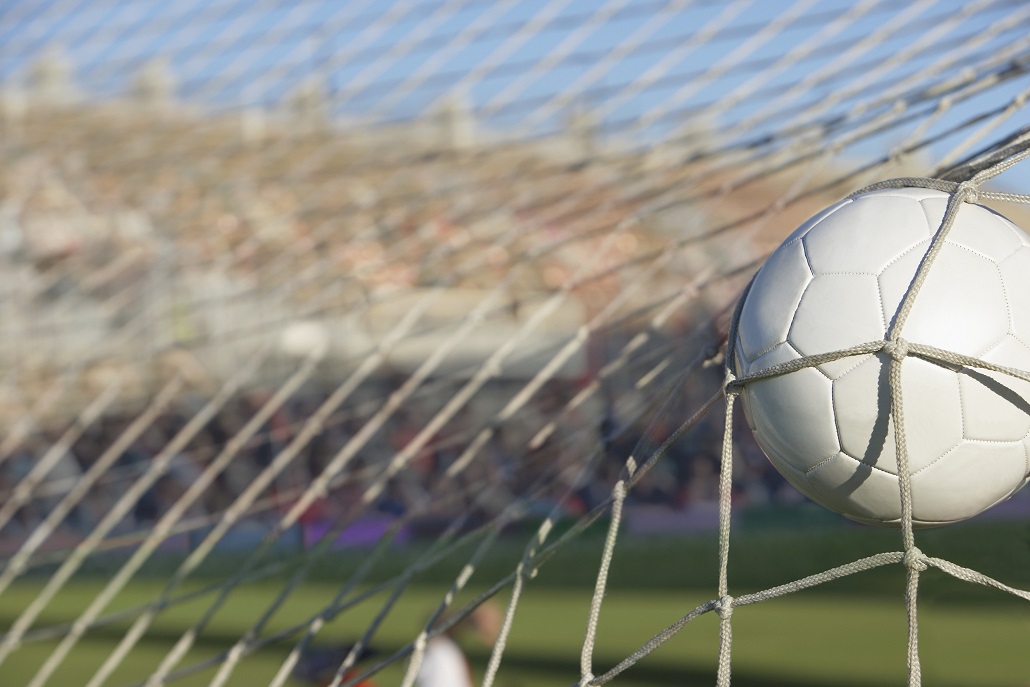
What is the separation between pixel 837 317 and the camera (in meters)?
1.90

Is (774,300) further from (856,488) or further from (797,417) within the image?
(856,488)

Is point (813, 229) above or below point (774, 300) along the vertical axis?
above

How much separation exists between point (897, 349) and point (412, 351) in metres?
7.97

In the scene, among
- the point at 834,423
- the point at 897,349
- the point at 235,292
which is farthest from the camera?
the point at 235,292

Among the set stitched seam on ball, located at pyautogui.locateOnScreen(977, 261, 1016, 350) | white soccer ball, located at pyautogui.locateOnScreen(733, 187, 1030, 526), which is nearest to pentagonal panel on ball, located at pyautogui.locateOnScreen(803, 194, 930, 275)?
white soccer ball, located at pyautogui.locateOnScreen(733, 187, 1030, 526)

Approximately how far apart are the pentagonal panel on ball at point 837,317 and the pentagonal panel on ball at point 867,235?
2cm

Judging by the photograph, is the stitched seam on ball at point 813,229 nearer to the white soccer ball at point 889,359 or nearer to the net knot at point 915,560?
the white soccer ball at point 889,359

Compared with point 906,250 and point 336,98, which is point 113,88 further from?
point 906,250

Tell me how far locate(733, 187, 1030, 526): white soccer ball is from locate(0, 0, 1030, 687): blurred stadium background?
1.94 feet

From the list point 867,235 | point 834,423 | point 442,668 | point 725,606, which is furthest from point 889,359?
A: point 442,668

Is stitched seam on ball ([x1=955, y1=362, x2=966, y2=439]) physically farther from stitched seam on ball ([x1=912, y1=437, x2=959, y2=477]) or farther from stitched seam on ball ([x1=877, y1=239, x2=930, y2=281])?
stitched seam on ball ([x1=877, y1=239, x2=930, y2=281])

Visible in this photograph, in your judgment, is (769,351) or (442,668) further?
(442,668)

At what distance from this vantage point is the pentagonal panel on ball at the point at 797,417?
1892mm

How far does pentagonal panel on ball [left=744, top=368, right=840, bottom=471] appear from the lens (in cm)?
189
